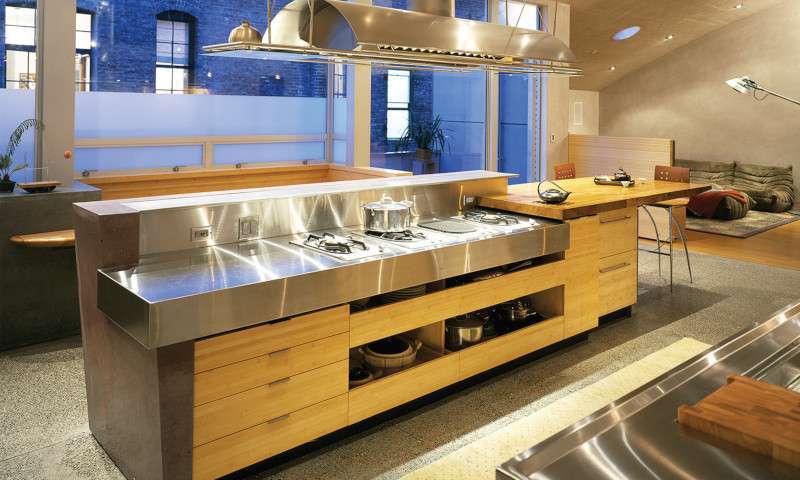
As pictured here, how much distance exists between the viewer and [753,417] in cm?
116

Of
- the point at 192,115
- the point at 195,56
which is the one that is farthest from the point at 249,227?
the point at 195,56

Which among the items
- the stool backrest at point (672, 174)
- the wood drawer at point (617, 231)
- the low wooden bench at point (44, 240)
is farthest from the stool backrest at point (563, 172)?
the low wooden bench at point (44, 240)

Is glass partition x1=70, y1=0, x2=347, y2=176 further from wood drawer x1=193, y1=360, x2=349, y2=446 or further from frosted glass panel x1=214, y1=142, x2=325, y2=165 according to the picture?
wood drawer x1=193, y1=360, x2=349, y2=446

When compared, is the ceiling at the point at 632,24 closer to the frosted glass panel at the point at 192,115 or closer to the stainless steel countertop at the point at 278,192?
the frosted glass panel at the point at 192,115

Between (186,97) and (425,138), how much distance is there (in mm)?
2724

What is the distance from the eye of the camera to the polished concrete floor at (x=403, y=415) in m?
2.73

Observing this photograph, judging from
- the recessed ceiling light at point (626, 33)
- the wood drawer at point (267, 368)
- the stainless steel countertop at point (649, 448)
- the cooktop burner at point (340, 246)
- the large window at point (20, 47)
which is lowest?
the wood drawer at point (267, 368)

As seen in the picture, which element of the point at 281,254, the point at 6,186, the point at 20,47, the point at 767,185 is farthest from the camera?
the point at 767,185

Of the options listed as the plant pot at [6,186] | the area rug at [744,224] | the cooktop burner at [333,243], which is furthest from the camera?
the area rug at [744,224]

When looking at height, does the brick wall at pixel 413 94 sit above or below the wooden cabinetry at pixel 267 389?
above

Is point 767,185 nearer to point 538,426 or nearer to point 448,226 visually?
point 448,226

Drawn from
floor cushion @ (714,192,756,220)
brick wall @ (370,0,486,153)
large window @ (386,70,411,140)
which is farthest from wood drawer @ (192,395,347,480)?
floor cushion @ (714,192,756,220)

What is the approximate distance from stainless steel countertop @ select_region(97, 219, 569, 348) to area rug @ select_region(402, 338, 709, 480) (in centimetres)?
73

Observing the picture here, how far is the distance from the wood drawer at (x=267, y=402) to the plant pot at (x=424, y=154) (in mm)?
4998
